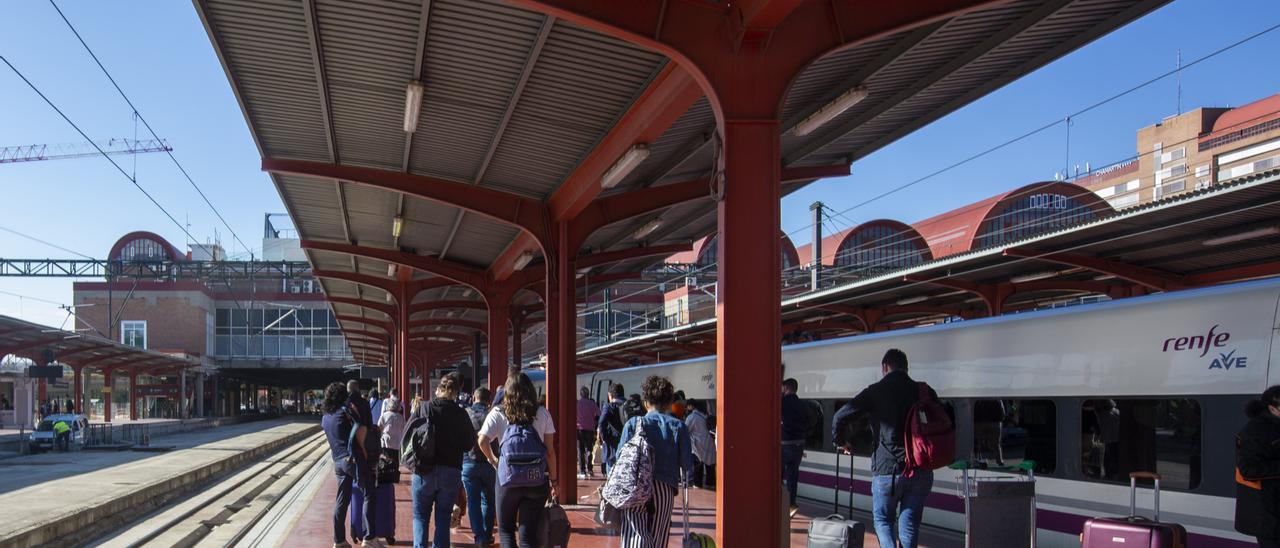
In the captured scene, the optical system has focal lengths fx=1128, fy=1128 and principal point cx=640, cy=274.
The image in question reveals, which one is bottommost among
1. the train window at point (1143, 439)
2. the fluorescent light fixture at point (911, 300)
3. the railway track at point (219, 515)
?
the railway track at point (219, 515)

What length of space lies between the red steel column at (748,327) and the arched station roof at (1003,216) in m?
40.6

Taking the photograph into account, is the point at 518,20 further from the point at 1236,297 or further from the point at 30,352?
the point at 30,352

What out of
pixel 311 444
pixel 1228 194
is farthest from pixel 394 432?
pixel 311 444

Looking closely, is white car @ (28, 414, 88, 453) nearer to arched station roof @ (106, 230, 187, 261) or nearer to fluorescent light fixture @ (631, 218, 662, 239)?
fluorescent light fixture @ (631, 218, 662, 239)

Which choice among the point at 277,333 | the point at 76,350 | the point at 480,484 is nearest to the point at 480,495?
the point at 480,484

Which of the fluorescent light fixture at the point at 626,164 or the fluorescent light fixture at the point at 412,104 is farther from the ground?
the fluorescent light fixture at the point at 412,104

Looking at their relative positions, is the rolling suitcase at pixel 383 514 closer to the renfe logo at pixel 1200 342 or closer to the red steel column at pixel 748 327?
the red steel column at pixel 748 327

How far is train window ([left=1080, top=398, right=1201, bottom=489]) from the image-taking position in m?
9.37

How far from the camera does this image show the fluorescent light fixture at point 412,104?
10.5 m

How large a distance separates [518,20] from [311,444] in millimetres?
33105

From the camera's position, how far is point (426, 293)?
104 ft

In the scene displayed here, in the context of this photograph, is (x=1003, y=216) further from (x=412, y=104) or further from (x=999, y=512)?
(x=999, y=512)

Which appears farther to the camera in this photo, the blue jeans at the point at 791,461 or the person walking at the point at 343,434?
the blue jeans at the point at 791,461

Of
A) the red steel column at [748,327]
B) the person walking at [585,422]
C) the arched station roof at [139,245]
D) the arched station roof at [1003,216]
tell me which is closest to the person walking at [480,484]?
the red steel column at [748,327]
